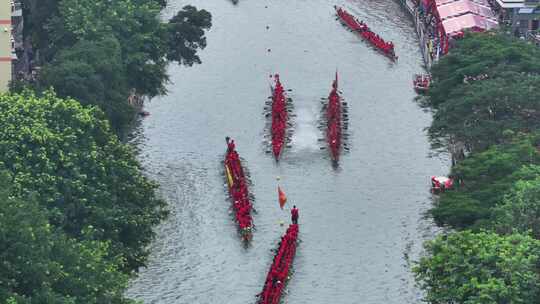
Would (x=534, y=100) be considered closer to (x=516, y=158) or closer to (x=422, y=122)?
(x=516, y=158)

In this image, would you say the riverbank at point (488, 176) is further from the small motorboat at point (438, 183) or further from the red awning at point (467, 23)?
the red awning at point (467, 23)

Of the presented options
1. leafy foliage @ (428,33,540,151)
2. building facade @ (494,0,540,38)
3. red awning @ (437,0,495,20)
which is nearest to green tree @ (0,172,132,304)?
leafy foliage @ (428,33,540,151)

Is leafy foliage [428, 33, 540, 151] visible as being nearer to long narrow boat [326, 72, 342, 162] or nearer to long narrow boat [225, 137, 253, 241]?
long narrow boat [326, 72, 342, 162]

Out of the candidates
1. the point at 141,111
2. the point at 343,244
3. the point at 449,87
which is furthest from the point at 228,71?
the point at 343,244

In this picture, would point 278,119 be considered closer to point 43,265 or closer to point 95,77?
point 95,77

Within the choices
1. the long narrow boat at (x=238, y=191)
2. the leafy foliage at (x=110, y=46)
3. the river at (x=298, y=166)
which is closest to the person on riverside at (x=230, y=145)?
the long narrow boat at (x=238, y=191)
